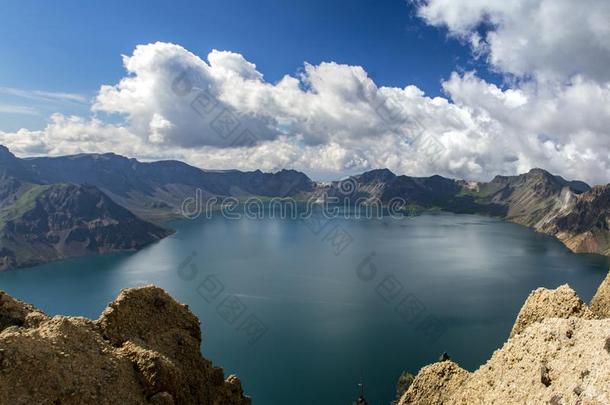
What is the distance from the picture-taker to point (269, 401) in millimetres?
116812

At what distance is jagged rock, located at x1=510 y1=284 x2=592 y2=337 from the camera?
40906 mm

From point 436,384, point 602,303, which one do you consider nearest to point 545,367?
point 436,384

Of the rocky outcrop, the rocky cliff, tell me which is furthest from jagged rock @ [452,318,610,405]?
the rocky outcrop

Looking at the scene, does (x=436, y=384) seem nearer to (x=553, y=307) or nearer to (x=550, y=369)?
(x=553, y=307)

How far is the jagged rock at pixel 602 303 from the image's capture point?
43.7 metres

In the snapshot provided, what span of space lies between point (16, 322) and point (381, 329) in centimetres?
14608

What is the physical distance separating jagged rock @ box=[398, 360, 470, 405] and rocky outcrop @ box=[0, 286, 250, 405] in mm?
20240

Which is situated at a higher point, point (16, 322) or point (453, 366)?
point (16, 322)

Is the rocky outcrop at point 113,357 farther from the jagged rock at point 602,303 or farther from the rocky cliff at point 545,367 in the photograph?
the jagged rock at point 602,303

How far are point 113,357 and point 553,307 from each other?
4147cm

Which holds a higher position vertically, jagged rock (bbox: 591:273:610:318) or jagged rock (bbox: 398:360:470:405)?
jagged rock (bbox: 591:273:610:318)

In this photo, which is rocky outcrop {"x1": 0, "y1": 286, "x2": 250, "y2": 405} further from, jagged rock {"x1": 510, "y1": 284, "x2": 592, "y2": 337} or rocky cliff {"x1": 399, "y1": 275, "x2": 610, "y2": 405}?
jagged rock {"x1": 510, "y1": 284, "x2": 592, "y2": 337}

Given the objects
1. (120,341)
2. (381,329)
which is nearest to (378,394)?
(381,329)

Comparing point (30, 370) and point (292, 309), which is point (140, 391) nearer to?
point (30, 370)
